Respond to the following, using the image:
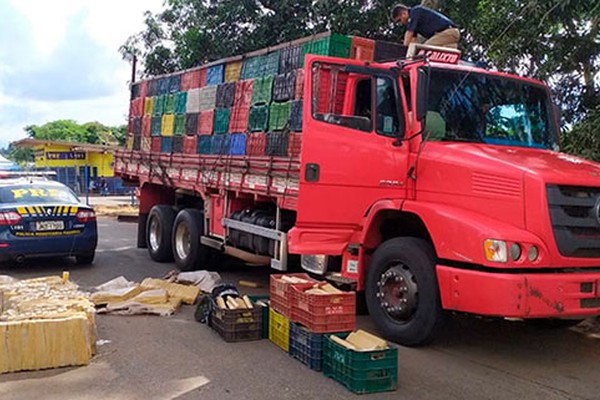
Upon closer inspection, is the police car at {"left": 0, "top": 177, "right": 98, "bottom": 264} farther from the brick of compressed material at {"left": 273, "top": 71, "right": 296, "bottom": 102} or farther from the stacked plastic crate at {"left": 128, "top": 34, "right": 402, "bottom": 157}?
the brick of compressed material at {"left": 273, "top": 71, "right": 296, "bottom": 102}

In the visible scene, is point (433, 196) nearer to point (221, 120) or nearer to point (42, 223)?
point (221, 120)

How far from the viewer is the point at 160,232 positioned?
1147 cm

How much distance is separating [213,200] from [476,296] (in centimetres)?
530

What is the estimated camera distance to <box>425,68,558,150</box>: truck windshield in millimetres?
6480

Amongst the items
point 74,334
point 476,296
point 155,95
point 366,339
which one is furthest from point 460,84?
point 155,95

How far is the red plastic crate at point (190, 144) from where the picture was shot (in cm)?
1029

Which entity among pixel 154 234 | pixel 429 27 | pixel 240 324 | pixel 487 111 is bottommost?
pixel 240 324

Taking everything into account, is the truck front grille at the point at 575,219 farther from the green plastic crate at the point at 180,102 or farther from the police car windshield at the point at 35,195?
the police car windshield at the point at 35,195

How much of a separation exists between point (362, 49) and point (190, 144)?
13.6 feet

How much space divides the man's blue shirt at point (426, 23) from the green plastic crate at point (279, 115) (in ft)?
5.80

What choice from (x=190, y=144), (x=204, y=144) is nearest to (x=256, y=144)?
(x=204, y=144)

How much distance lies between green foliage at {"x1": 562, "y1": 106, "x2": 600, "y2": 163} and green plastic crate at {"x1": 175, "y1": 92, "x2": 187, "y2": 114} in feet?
20.2

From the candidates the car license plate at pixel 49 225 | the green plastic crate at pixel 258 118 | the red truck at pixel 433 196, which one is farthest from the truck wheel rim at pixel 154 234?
the red truck at pixel 433 196

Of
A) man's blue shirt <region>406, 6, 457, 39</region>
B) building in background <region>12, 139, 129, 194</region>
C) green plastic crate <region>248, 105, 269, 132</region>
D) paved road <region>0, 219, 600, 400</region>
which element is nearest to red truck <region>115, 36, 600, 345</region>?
paved road <region>0, 219, 600, 400</region>
